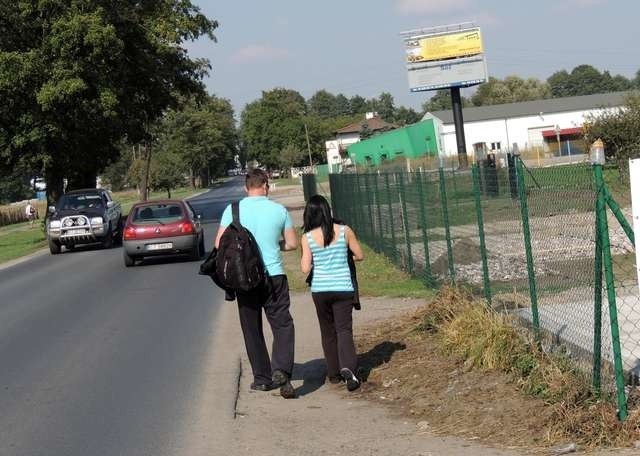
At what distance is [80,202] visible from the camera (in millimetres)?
28703

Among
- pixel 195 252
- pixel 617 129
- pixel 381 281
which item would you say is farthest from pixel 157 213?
pixel 617 129

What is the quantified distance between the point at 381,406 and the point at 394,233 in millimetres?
8324

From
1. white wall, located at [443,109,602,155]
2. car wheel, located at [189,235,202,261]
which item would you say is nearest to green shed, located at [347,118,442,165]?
white wall, located at [443,109,602,155]

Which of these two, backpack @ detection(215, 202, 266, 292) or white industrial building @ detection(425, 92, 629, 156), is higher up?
white industrial building @ detection(425, 92, 629, 156)

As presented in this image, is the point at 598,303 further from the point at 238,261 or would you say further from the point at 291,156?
the point at 291,156

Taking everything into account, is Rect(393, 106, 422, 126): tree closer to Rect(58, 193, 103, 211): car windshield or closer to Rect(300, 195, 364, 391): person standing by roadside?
Rect(58, 193, 103, 211): car windshield

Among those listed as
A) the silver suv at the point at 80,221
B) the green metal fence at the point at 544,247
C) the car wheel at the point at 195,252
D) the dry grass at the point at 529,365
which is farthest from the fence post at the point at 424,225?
the silver suv at the point at 80,221

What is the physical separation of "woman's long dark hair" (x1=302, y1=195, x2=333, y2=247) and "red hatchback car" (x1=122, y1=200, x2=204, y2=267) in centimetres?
1330

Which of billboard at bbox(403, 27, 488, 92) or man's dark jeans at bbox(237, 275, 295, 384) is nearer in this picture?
man's dark jeans at bbox(237, 275, 295, 384)

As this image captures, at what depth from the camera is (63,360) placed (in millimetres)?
9758

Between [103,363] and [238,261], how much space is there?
2.99 m

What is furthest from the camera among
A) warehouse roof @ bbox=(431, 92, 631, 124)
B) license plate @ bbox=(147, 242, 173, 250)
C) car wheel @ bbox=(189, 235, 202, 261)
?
warehouse roof @ bbox=(431, 92, 631, 124)

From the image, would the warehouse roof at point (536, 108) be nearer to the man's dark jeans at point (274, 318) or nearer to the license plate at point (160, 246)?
the license plate at point (160, 246)

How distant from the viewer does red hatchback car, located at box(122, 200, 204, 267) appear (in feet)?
67.3
